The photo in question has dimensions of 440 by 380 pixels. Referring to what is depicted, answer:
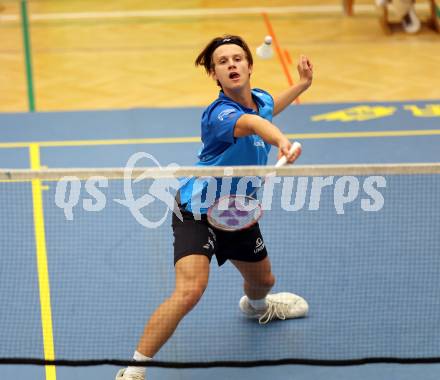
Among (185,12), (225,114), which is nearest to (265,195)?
(225,114)

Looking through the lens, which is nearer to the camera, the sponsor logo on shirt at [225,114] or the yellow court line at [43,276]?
the sponsor logo on shirt at [225,114]

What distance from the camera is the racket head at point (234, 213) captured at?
5258 mm

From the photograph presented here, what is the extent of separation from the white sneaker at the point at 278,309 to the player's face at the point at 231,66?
1627 mm

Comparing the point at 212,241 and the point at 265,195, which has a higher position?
the point at 265,195

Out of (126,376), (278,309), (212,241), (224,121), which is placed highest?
(224,121)

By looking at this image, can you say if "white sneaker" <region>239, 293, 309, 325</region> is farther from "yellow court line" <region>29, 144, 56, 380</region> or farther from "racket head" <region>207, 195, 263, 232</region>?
"yellow court line" <region>29, 144, 56, 380</region>

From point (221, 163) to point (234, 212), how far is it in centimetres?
31

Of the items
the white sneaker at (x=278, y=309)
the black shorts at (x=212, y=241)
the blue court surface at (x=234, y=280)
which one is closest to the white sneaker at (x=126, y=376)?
the blue court surface at (x=234, y=280)

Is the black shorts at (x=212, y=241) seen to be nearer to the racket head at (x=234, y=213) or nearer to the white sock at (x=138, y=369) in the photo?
the racket head at (x=234, y=213)

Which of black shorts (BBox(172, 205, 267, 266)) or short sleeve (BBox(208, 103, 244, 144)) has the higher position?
short sleeve (BBox(208, 103, 244, 144))

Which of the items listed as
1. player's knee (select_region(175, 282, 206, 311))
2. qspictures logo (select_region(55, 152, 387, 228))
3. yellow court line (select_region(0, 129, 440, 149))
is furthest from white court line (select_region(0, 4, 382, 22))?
player's knee (select_region(175, 282, 206, 311))

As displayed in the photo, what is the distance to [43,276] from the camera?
259 inches

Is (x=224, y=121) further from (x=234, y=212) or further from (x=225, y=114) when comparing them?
(x=234, y=212)

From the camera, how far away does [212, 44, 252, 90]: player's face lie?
5.25 metres
